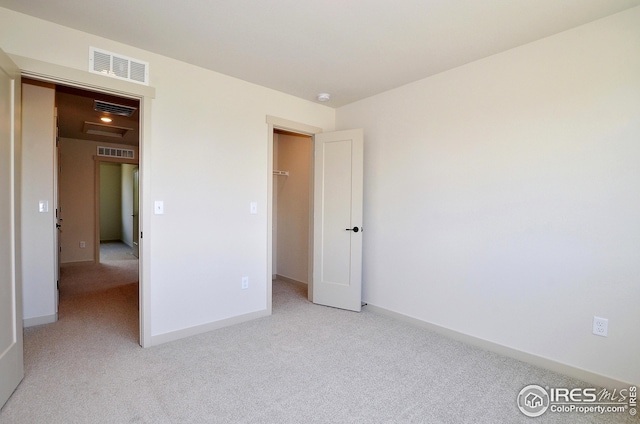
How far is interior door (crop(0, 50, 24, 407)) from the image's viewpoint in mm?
1900

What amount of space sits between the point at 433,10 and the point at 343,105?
6.80 feet

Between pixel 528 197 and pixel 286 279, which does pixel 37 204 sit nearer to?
pixel 286 279

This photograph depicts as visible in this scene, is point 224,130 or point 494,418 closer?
point 494,418

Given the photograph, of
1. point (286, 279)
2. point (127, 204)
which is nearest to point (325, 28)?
point (286, 279)

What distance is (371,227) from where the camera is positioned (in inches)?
147

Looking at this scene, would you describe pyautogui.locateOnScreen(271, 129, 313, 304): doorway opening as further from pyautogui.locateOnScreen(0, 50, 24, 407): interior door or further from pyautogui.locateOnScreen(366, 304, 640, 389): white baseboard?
pyautogui.locateOnScreen(0, 50, 24, 407): interior door

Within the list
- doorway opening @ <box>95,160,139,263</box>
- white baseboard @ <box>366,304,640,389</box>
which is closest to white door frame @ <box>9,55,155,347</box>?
white baseboard @ <box>366,304,640,389</box>

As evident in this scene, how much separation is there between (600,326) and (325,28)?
2.87m

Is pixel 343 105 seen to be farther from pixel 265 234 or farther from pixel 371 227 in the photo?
pixel 265 234

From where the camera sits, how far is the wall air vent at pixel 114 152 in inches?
255

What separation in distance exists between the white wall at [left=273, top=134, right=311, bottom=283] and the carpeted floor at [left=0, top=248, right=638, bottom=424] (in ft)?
5.71

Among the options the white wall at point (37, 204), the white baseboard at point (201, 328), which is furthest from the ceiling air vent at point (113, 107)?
the white baseboard at point (201, 328)

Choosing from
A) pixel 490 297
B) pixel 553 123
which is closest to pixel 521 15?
pixel 553 123

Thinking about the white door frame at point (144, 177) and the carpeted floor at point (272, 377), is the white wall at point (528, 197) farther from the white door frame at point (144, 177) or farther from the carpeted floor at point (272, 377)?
the white door frame at point (144, 177)
